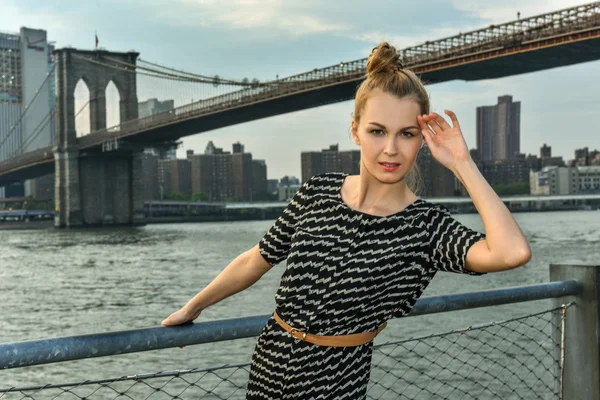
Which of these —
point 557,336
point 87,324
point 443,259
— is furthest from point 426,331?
point 443,259

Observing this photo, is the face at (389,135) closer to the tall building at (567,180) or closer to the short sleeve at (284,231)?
the short sleeve at (284,231)

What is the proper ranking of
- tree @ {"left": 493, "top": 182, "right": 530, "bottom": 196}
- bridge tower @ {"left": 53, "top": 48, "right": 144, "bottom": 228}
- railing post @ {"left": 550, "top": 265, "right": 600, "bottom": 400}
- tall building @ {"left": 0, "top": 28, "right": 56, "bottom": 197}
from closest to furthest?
railing post @ {"left": 550, "top": 265, "right": 600, "bottom": 400}, bridge tower @ {"left": 53, "top": 48, "right": 144, "bottom": 228}, tree @ {"left": 493, "top": 182, "right": 530, "bottom": 196}, tall building @ {"left": 0, "top": 28, "right": 56, "bottom": 197}

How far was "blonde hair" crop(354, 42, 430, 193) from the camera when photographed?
1511mm

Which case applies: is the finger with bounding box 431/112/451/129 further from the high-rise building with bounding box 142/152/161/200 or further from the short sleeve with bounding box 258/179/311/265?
the high-rise building with bounding box 142/152/161/200

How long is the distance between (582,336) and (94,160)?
48.2 meters

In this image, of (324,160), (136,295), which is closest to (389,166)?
(136,295)

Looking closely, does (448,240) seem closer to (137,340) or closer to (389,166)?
(389,166)

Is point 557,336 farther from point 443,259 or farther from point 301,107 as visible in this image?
point 301,107

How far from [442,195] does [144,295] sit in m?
52.3

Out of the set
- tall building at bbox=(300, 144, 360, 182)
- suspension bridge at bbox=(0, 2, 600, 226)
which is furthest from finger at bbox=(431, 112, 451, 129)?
tall building at bbox=(300, 144, 360, 182)

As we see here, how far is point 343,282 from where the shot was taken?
150 cm

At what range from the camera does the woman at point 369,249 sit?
4.92 ft

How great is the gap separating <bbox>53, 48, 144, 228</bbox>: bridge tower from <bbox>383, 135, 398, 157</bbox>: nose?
4442cm

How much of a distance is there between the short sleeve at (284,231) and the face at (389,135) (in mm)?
153
